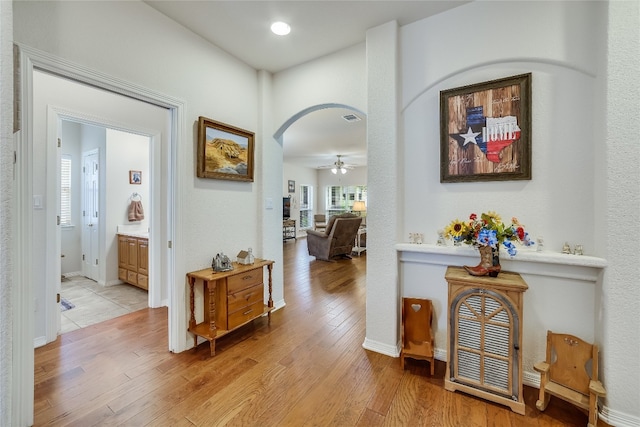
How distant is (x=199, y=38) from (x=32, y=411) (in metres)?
2.93

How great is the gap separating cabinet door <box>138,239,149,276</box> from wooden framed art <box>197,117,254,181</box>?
183 cm

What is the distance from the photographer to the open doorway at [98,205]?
3936 mm

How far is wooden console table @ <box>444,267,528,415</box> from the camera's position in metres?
1.71

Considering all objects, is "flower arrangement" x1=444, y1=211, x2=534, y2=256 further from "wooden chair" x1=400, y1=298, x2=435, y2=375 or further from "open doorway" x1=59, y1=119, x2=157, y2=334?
"open doorway" x1=59, y1=119, x2=157, y2=334

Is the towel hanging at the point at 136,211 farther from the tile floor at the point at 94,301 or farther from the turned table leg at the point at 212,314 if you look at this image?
the turned table leg at the point at 212,314

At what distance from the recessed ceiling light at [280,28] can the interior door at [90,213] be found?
347 cm

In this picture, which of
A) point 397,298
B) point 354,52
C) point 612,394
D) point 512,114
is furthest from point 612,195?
point 354,52

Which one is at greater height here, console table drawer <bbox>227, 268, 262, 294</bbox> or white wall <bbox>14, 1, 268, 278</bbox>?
white wall <bbox>14, 1, 268, 278</bbox>

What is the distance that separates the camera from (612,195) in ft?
5.20

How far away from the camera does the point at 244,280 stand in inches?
102

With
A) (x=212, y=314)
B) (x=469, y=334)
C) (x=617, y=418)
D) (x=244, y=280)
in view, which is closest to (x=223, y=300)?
(x=212, y=314)

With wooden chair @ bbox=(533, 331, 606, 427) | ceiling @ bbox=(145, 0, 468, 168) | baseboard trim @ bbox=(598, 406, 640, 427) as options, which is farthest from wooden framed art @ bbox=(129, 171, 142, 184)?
baseboard trim @ bbox=(598, 406, 640, 427)

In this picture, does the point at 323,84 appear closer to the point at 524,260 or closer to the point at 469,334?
the point at 524,260

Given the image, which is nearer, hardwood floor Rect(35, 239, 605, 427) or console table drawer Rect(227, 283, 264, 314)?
hardwood floor Rect(35, 239, 605, 427)
